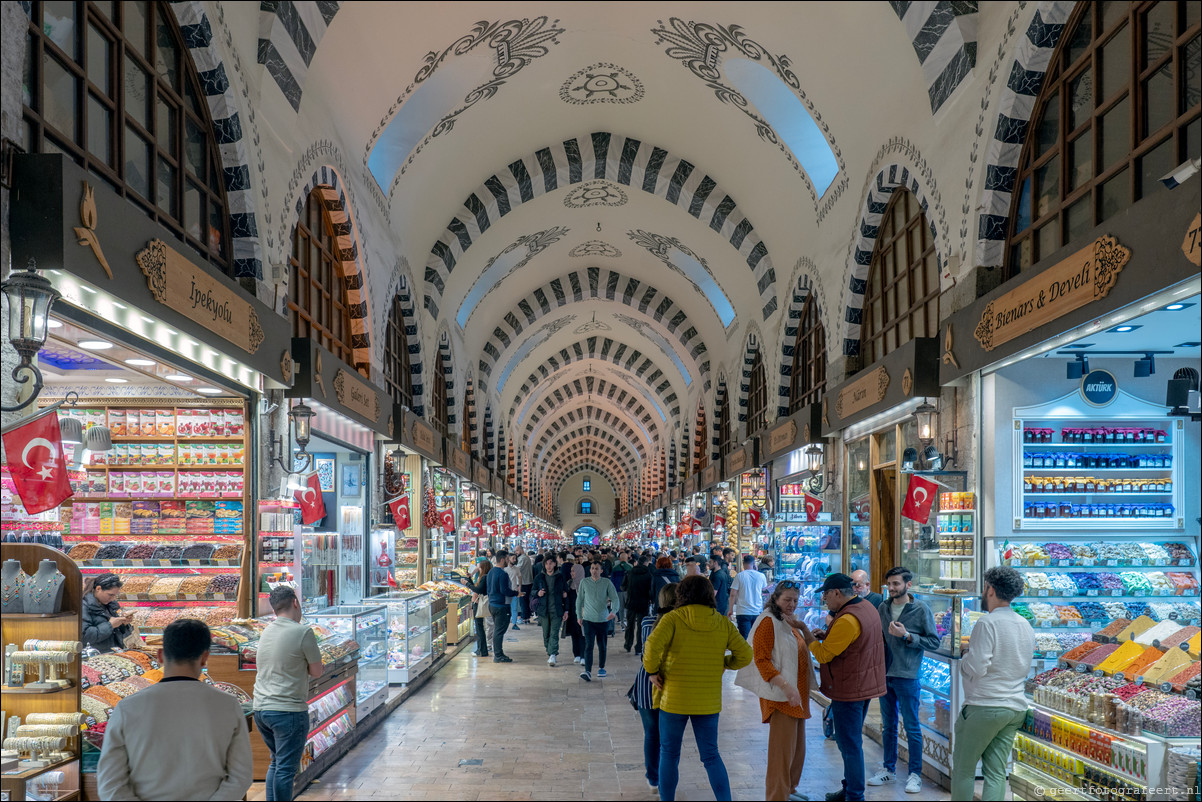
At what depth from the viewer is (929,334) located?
787 centimetres

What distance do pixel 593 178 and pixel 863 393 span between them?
20.4 feet

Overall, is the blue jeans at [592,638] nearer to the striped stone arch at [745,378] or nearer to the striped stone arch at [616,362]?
the striped stone arch at [745,378]

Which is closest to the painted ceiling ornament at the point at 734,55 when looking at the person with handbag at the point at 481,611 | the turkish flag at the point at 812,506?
the turkish flag at the point at 812,506

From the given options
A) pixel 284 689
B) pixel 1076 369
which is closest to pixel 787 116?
pixel 1076 369

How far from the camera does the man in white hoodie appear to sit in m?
2.72

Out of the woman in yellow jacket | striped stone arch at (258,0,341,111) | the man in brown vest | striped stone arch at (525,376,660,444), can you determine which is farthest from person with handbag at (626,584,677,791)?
striped stone arch at (525,376,660,444)

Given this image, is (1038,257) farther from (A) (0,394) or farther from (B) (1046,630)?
(A) (0,394)

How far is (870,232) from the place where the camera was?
9234 millimetres

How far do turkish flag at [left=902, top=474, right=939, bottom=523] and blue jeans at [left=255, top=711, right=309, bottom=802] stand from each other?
4.11m

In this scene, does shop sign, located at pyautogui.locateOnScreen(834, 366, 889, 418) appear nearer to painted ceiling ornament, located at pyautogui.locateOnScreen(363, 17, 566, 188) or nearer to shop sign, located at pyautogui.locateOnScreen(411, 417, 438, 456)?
painted ceiling ornament, located at pyautogui.locateOnScreen(363, 17, 566, 188)

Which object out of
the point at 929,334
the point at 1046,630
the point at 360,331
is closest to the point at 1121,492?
the point at 1046,630

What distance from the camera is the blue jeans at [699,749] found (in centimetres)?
469

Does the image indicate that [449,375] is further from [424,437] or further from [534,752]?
[534,752]

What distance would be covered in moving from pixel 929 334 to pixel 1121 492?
2.12m
